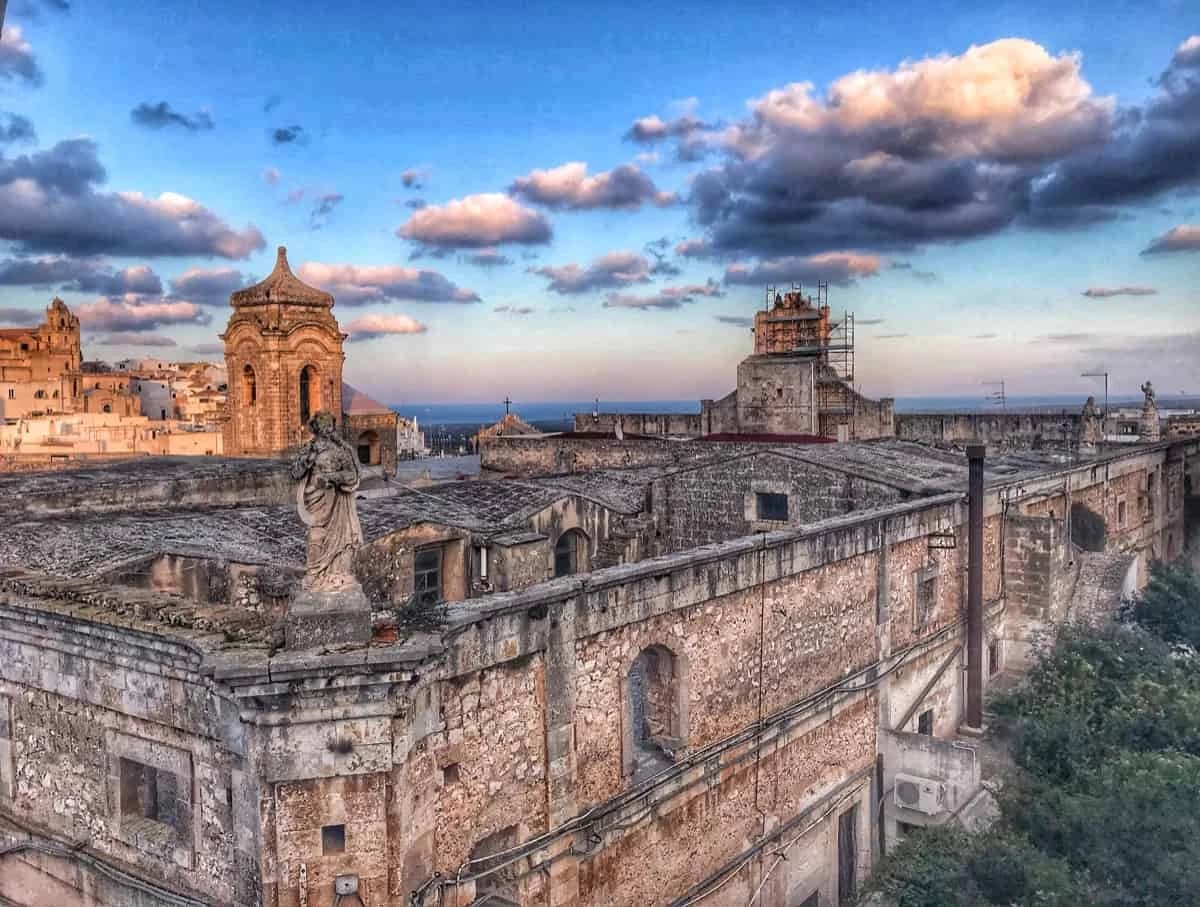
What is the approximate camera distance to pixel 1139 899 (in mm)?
13211

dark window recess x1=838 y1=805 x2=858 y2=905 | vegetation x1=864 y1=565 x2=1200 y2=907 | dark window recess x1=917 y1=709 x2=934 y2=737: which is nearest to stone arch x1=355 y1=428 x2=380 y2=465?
dark window recess x1=917 y1=709 x2=934 y2=737

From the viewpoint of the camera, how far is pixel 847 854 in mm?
18297

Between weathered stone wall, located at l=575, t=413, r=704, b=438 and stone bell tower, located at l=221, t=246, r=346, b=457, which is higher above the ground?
stone bell tower, located at l=221, t=246, r=346, b=457

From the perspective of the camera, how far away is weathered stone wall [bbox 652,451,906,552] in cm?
2248

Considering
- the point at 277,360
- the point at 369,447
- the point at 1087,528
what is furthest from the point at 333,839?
the point at 369,447

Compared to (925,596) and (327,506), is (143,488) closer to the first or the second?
(327,506)

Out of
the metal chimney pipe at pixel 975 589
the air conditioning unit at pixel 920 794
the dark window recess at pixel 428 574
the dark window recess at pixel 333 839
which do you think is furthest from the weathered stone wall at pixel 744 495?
the dark window recess at pixel 333 839

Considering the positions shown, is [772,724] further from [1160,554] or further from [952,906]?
[1160,554]

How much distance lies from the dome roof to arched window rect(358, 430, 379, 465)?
25.7ft

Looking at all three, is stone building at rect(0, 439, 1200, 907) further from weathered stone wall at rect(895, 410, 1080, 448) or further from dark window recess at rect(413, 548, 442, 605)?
weathered stone wall at rect(895, 410, 1080, 448)

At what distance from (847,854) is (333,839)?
1182cm

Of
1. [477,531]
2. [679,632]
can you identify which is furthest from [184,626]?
[477,531]

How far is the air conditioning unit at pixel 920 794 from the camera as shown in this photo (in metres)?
17.8

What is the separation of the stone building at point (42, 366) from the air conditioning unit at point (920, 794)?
85.1 meters
